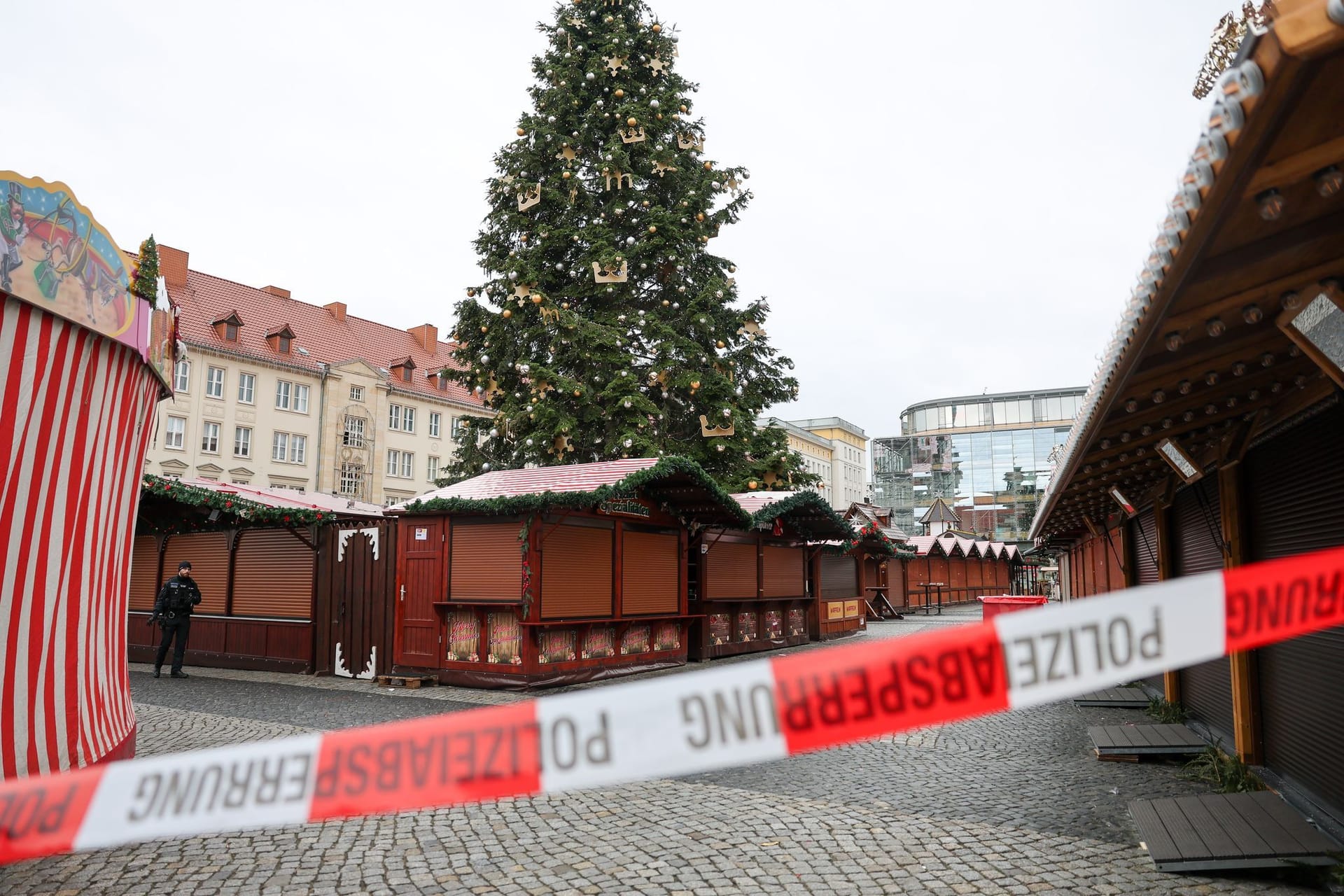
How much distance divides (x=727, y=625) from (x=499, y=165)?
13620mm

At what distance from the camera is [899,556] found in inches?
1246

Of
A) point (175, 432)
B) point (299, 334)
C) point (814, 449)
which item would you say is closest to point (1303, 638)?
point (175, 432)

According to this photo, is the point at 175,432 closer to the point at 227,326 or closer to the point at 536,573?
the point at 227,326

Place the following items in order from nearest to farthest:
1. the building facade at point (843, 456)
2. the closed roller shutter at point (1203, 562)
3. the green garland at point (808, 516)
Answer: the closed roller shutter at point (1203, 562)
the green garland at point (808, 516)
the building facade at point (843, 456)

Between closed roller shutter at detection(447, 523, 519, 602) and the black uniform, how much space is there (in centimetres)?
471

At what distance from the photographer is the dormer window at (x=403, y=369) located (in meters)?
52.5

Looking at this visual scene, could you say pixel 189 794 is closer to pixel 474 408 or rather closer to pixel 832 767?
pixel 832 767

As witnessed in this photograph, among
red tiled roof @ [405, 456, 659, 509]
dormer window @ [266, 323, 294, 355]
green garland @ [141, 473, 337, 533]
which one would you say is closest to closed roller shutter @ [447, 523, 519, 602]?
red tiled roof @ [405, 456, 659, 509]

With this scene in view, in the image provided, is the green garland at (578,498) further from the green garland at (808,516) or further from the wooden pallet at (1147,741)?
the wooden pallet at (1147,741)

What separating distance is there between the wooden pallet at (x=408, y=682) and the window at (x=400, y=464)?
129 ft

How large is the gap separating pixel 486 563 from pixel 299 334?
40630mm

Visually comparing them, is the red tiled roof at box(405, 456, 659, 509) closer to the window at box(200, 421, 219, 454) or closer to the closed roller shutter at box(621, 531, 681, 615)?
the closed roller shutter at box(621, 531, 681, 615)

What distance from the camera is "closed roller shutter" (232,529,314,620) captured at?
49.6 feet

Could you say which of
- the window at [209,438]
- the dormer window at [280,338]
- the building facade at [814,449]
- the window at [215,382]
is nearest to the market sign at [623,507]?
the window at [209,438]
